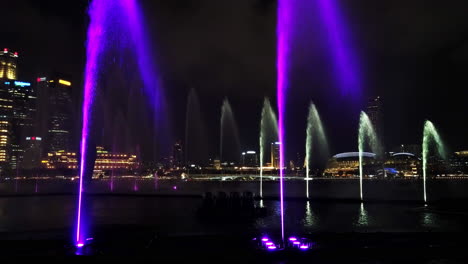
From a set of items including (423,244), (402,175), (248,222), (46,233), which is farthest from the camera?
(402,175)

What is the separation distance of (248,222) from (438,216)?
18426mm

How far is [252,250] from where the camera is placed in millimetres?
16578

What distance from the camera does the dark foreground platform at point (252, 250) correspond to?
1559 cm

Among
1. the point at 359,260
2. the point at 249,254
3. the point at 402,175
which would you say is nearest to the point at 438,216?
the point at 359,260

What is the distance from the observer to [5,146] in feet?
652

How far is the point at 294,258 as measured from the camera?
1565 cm

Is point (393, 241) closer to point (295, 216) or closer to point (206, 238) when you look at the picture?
point (206, 238)

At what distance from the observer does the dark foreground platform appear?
51.2 feet

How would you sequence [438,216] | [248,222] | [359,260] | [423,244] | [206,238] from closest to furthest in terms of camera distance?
1. [359,260]
2. [423,244]
3. [206,238]
4. [248,222]
5. [438,216]

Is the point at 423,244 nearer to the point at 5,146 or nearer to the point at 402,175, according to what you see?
the point at 402,175

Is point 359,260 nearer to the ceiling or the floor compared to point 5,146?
nearer to the floor

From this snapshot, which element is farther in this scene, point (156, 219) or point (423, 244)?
point (156, 219)

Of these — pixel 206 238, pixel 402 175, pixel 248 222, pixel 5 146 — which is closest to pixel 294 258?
pixel 206 238

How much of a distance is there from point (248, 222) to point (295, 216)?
21.9ft
